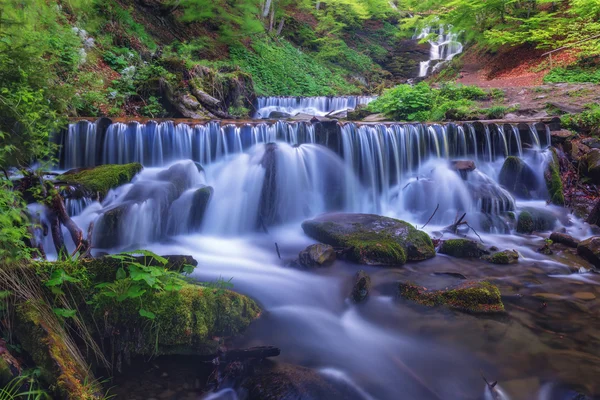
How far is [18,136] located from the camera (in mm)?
3871

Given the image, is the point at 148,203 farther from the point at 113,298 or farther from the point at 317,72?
the point at 317,72

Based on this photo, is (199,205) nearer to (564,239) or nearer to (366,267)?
(366,267)

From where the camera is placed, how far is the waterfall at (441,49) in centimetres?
2633

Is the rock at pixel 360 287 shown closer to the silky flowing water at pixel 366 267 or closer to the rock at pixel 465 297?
the silky flowing water at pixel 366 267

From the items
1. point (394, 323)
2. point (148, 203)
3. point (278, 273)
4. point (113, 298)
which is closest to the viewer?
point (113, 298)

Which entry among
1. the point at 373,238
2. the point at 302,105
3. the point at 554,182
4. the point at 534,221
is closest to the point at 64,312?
the point at 373,238

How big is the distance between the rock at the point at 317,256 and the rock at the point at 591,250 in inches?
160

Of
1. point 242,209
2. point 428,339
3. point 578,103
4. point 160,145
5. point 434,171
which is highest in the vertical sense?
point 578,103

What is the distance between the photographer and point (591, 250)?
6.03 meters

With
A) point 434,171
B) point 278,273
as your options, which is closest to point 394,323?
point 278,273

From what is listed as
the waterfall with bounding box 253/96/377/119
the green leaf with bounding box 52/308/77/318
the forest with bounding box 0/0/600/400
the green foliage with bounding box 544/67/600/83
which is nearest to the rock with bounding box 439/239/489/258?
the forest with bounding box 0/0/600/400

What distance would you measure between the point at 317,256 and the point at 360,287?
982 mm

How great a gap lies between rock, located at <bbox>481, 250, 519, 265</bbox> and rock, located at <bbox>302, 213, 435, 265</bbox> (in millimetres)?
868

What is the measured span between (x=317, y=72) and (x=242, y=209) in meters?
18.7
